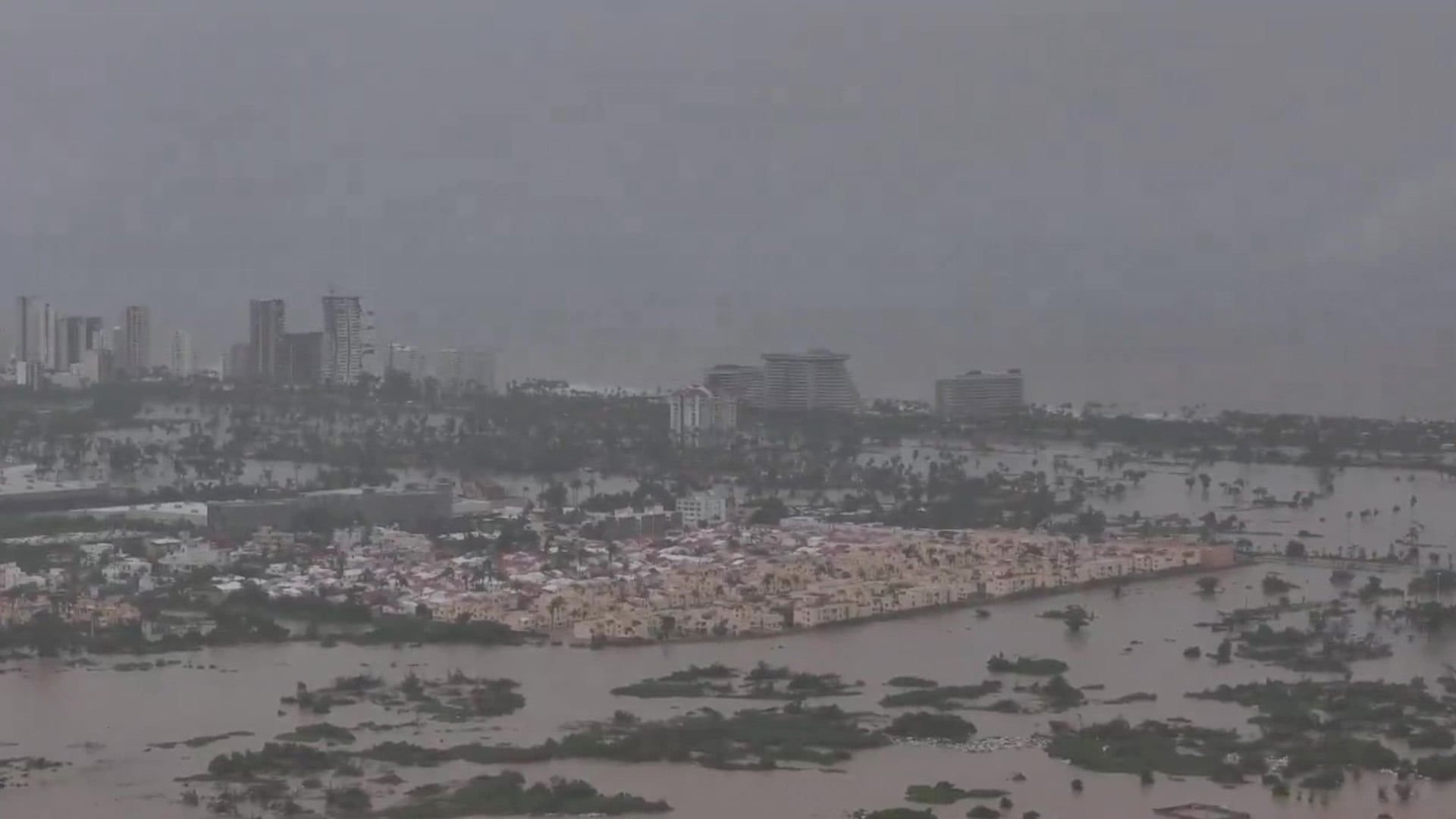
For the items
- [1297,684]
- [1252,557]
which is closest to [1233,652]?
[1297,684]

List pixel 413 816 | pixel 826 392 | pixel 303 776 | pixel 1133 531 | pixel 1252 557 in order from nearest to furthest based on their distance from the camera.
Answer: pixel 413 816 → pixel 303 776 → pixel 1252 557 → pixel 1133 531 → pixel 826 392

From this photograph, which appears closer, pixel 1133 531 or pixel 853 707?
pixel 853 707

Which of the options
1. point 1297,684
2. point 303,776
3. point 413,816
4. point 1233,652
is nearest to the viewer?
point 413,816

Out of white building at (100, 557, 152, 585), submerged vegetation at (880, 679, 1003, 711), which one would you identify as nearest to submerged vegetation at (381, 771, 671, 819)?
submerged vegetation at (880, 679, 1003, 711)

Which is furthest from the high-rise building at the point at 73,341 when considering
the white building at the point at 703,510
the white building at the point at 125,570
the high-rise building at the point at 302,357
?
the white building at the point at 125,570

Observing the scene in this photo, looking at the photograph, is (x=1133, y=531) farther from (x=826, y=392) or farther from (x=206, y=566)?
(x=826, y=392)
